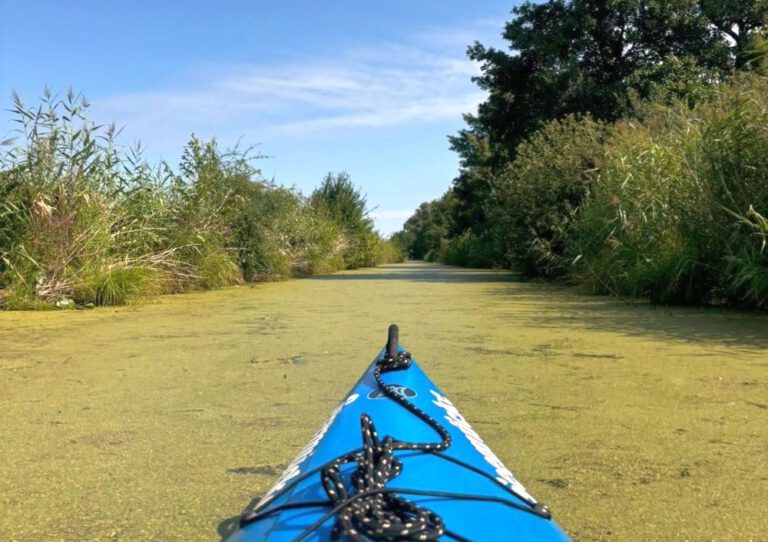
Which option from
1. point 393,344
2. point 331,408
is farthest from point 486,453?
point 331,408

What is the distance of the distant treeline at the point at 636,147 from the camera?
5266mm

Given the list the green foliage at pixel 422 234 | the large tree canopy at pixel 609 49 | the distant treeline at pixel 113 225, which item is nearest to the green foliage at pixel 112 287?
the distant treeline at pixel 113 225

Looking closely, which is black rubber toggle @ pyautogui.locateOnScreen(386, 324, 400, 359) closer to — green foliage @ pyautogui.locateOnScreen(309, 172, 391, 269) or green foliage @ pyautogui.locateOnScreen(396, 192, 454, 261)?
green foliage @ pyautogui.locateOnScreen(309, 172, 391, 269)

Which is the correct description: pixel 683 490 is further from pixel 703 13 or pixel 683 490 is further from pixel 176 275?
pixel 703 13

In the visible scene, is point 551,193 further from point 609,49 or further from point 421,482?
point 421,482

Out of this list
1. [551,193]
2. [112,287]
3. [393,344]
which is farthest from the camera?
[551,193]

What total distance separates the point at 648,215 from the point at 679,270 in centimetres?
99

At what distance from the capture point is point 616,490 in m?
1.74

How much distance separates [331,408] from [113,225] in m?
5.08

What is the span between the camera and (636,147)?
23.5 feet

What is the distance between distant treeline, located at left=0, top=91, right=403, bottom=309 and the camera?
19.5 feet

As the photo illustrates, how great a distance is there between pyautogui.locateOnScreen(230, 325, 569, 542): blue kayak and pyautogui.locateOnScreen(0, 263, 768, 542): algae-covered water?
0.55 m

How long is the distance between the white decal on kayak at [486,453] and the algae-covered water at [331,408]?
0.43m

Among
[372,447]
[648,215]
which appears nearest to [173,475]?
[372,447]
